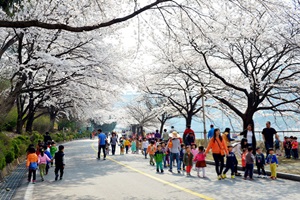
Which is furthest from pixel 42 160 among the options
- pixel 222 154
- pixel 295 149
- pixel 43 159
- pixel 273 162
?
pixel 295 149

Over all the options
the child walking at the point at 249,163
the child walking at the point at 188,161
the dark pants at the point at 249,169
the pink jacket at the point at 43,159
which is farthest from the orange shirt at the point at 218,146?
the pink jacket at the point at 43,159

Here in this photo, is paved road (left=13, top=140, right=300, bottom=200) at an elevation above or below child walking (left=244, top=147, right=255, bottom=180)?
below

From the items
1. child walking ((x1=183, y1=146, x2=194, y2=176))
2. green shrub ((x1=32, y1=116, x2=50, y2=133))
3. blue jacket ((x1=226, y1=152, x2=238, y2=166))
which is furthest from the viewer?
green shrub ((x1=32, y1=116, x2=50, y2=133))

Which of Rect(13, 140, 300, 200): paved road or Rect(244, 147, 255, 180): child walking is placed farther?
Rect(244, 147, 255, 180): child walking

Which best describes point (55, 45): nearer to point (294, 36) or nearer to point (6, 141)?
point (6, 141)

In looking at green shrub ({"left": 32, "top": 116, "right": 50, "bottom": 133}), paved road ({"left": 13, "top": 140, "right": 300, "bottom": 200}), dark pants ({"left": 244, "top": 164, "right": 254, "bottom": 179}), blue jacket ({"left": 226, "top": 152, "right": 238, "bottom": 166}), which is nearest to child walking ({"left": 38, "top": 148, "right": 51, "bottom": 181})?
paved road ({"left": 13, "top": 140, "right": 300, "bottom": 200})

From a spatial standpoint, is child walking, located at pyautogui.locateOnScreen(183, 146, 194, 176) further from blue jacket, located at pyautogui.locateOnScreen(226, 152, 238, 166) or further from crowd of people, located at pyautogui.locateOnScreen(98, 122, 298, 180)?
blue jacket, located at pyautogui.locateOnScreen(226, 152, 238, 166)

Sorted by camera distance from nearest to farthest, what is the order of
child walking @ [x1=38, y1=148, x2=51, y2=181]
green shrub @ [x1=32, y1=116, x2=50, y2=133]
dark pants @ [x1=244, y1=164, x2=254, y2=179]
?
dark pants @ [x1=244, y1=164, x2=254, y2=179] → child walking @ [x1=38, y1=148, x2=51, y2=181] → green shrub @ [x1=32, y1=116, x2=50, y2=133]

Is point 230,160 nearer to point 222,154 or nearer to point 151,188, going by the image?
point 222,154

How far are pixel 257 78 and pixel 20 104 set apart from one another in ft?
64.6

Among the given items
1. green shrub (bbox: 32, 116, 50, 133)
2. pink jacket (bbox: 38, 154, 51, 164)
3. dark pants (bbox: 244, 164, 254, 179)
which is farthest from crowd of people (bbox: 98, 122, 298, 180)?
green shrub (bbox: 32, 116, 50, 133)

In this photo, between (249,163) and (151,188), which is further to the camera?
(249,163)

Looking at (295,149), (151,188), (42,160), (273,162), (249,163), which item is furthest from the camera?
(295,149)

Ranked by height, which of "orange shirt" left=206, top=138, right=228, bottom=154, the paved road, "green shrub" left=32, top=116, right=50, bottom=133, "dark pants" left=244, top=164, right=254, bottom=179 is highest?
"green shrub" left=32, top=116, right=50, bottom=133
